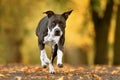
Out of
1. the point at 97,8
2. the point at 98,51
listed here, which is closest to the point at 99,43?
the point at 98,51

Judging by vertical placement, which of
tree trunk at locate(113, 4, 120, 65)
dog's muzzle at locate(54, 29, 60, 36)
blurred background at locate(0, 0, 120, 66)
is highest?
blurred background at locate(0, 0, 120, 66)

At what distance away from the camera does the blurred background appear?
2608 centimetres

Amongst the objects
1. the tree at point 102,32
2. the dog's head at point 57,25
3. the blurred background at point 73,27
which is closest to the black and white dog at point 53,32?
the dog's head at point 57,25

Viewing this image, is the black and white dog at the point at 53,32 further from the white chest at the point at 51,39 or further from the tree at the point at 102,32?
the tree at the point at 102,32

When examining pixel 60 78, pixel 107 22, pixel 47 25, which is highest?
pixel 107 22

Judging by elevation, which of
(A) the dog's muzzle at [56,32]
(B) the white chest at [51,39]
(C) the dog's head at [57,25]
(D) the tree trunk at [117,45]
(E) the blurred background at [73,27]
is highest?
(E) the blurred background at [73,27]

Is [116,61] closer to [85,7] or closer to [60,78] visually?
[85,7]

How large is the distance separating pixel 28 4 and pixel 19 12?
0.61 metres

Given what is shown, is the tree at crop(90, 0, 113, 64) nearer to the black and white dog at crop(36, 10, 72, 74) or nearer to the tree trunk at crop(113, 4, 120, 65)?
the tree trunk at crop(113, 4, 120, 65)

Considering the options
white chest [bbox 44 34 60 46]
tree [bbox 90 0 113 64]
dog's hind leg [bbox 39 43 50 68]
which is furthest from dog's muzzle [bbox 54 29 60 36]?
tree [bbox 90 0 113 64]

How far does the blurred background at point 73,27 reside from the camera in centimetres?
2608

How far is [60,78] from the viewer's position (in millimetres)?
11523

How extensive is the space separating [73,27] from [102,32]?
322 centimetres

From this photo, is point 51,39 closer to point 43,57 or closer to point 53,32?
point 53,32
